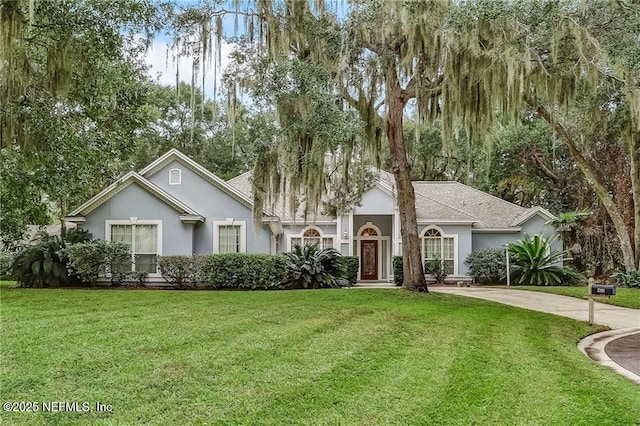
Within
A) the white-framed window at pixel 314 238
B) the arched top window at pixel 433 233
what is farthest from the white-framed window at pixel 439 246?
the white-framed window at pixel 314 238

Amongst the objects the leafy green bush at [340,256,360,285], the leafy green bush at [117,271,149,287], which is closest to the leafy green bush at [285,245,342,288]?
the leafy green bush at [340,256,360,285]

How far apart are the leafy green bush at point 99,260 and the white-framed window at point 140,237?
1.66 feet

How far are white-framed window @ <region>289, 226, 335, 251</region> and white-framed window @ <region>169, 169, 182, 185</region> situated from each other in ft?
14.6

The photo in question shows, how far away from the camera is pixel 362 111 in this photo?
44.1 feet

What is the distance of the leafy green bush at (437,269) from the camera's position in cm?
2016

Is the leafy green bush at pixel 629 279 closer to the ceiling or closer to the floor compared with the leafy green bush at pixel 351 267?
closer to the floor

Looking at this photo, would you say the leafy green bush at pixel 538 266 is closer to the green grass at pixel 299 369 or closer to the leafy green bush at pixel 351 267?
the leafy green bush at pixel 351 267

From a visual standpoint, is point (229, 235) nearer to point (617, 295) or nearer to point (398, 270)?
point (398, 270)

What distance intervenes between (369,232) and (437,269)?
133 inches

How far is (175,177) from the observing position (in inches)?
737

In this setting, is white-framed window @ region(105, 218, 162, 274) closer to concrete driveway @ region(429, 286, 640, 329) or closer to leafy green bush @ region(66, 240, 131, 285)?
leafy green bush @ region(66, 240, 131, 285)

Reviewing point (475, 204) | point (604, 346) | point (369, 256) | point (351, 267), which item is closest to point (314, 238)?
point (351, 267)

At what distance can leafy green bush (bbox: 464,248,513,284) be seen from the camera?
19.9m

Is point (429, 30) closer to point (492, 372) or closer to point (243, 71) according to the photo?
point (243, 71)
